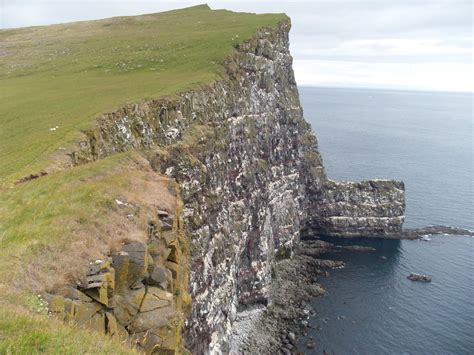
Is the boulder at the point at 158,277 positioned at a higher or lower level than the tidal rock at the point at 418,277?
higher

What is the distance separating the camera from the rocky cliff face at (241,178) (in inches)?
1797

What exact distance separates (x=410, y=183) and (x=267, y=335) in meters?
95.0

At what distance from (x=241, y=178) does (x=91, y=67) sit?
3168 cm

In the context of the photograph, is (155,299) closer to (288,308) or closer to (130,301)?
(130,301)

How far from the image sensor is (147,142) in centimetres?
4438

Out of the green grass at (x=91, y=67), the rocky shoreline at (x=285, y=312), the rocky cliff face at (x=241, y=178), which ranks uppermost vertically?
the green grass at (x=91, y=67)

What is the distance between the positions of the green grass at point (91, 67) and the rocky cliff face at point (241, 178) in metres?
3.09

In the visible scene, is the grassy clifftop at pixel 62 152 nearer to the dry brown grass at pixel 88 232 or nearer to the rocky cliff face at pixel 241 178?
the dry brown grass at pixel 88 232

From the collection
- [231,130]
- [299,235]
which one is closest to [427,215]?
[299,235]

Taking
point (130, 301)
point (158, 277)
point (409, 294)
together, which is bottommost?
point (409, 294)

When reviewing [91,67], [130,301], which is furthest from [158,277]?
[91,67]

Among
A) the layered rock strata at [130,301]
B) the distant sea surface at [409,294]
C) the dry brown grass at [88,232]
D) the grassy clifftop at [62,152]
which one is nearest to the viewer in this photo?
the grassy clifftop at [62,152]

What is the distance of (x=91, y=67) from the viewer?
232 feet

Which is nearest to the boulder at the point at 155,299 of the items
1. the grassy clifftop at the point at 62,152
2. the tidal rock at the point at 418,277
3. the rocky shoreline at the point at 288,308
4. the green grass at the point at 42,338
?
the grassy clifftop at the point at 62,152
